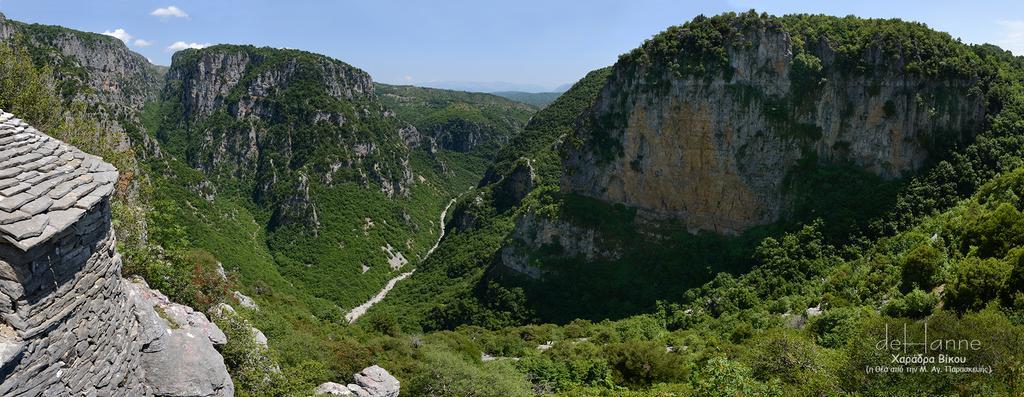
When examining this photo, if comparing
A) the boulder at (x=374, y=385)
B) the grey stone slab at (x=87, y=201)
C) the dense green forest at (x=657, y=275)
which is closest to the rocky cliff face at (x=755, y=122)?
the dense green forest at (x=657, y=275)

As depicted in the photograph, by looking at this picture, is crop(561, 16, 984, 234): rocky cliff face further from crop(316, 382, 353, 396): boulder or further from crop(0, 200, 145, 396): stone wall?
crop(0, 200, 145, 396): stone wall

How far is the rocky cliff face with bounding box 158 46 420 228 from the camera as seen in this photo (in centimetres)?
11675

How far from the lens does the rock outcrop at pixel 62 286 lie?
777cm

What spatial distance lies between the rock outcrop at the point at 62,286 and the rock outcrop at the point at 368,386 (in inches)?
394

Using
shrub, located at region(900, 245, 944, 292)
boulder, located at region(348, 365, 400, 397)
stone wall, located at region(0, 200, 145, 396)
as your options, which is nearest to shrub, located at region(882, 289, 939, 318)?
shrub, located at region(900, 245, 944, 292)

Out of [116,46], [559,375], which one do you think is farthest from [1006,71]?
[116,46]

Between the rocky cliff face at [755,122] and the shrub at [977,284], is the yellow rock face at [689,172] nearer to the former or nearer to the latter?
the rocky cliff face at [755,122]

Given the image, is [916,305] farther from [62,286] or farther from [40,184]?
[40,184]

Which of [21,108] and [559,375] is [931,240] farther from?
[21,108]

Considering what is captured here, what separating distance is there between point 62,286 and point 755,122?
2156 inches

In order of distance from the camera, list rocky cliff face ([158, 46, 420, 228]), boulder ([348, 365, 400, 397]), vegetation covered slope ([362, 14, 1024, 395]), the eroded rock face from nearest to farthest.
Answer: vegetation covered slope ([362, 14, 1024, 395]) < boulder ([348, 365, 400, 397]) < the eroded rock face < rocky cliff face ([158, 46, 420, 228])

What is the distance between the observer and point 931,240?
124 ft

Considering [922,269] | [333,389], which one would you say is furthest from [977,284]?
[333,389]

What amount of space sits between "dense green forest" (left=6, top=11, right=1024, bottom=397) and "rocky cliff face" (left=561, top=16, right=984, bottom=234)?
37.6 inches
